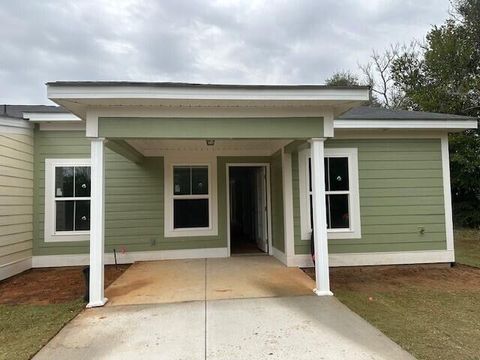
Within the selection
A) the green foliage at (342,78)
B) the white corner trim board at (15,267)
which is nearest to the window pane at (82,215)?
the white corner trim board at (15,267)

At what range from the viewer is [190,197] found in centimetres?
722

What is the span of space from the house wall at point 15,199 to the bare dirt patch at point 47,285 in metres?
0.32

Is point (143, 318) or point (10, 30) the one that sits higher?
point (10, 30)

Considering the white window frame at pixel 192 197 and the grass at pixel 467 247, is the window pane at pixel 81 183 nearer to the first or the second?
the white window frame at pixel 192 197

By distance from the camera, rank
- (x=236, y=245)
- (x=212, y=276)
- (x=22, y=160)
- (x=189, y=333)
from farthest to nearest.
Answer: (x=236, y=245)
(x=22, y=160)
(x=212, y=276)
(x=189, y=333)

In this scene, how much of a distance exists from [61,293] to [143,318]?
198 cm

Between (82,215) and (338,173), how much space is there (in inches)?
203

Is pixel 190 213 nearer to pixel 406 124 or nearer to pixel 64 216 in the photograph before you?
pixel 64 216

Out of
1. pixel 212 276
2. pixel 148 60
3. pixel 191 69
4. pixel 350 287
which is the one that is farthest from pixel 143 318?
pixel 191 69

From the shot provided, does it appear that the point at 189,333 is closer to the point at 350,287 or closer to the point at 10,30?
the point at 350,287

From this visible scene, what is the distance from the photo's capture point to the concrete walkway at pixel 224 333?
291 centimetres

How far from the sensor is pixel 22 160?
6.39m

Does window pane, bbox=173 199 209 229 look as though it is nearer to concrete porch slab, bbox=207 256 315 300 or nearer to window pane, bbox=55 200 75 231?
concrete porch slab, bbox=207 256 315 300

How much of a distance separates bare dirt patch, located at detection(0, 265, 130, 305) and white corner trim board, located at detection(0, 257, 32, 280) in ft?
0.27
